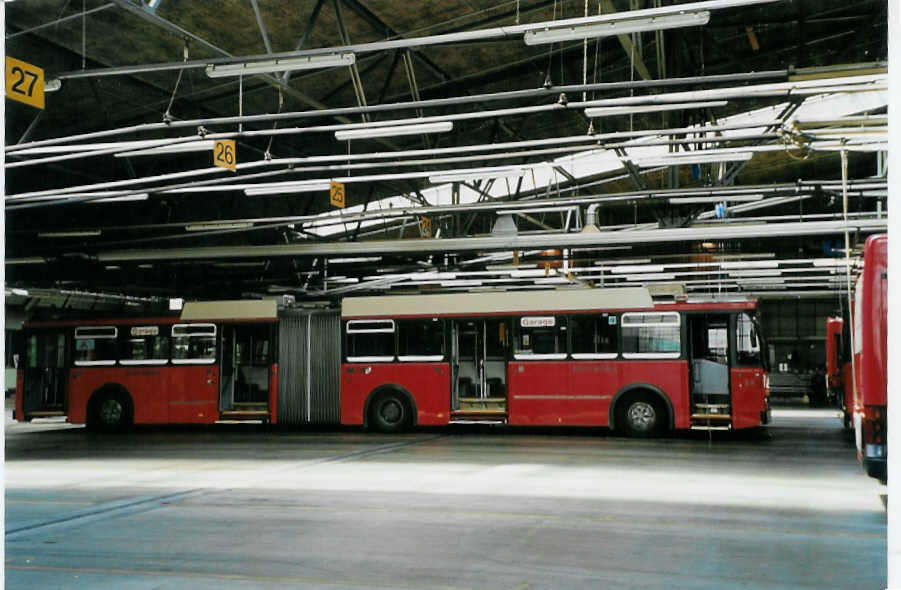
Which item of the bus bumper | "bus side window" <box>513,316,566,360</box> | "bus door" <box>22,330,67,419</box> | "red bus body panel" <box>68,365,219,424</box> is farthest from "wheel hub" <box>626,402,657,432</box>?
"bus door" <box>22,330,67,419</box>

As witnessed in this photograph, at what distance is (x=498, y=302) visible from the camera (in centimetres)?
1983

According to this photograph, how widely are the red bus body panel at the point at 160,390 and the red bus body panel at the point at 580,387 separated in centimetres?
756

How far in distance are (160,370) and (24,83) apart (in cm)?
1171

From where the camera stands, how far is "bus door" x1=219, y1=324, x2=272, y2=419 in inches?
843

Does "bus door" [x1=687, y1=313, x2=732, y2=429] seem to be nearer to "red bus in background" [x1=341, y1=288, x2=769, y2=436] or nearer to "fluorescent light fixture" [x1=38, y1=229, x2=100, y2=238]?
"red bus in background" [x1=341, y1=288, x2=769, y2=436]

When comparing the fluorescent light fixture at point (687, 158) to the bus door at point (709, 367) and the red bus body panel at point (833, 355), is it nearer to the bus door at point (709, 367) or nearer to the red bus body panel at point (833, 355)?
the bus door at point (709, 367)

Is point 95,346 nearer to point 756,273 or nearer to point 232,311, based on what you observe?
point 232,311

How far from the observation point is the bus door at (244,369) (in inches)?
843

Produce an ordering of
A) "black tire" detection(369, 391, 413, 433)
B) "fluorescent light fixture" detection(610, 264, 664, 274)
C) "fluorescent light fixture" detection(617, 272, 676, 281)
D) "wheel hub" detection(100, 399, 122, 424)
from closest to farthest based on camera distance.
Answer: "black tire" detection(369, 391, 413, 433)
"wheel hub" detection(100, 399, 122, 424)
"fluorescent light fixture" detection(610, 264, 664, 274)
"fluorescent light fixture" detection(617, 272, 676, 281)

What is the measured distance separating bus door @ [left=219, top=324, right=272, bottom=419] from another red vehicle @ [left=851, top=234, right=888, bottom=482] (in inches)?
583

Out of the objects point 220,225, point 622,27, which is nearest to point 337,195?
point 220,225

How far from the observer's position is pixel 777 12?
1688cm
